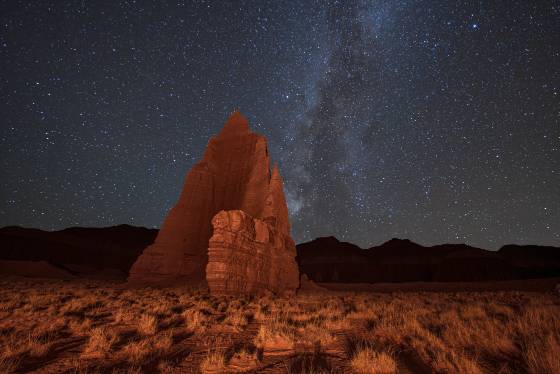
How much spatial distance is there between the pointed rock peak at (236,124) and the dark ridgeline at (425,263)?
66.8m

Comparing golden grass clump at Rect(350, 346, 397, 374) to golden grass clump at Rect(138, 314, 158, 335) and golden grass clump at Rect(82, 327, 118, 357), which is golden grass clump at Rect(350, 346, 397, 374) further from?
golden grass clump at Rect(138, 314, 158, 335)

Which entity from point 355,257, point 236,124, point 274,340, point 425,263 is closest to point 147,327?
point 274,340

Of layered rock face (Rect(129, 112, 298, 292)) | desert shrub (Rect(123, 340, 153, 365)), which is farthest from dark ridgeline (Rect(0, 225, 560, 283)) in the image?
desert shrub (Rect(123, 340, 153, 365))

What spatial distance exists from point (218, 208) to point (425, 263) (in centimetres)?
8280

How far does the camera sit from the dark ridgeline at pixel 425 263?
82062 mm

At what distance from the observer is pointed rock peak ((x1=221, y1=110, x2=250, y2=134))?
3835 cm

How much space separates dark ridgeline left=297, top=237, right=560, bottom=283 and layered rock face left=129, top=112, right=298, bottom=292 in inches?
2611

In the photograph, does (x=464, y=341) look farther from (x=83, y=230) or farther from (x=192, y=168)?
(x=83, y=230)

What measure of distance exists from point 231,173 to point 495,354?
31768 mm

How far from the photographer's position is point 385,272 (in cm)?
9262

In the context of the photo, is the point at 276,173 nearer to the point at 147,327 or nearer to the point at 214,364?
the point at 147,327

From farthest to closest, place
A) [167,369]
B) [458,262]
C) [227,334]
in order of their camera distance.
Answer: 1. [458,262]
2. [227,334]
3. [167,369]

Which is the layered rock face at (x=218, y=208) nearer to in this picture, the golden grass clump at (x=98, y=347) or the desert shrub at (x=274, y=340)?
the desert shrub at (x=274, y=340)

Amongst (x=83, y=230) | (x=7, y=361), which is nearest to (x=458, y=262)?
(x=7, y=361)
